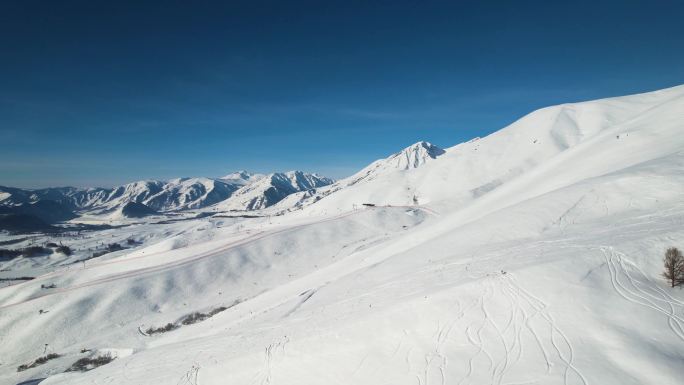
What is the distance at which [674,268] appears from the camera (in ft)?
41.9

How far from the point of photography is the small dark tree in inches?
497

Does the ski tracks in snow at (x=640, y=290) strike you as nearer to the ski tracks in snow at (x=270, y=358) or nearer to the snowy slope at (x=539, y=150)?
the ski tracks in snow at (x=270, y=358)

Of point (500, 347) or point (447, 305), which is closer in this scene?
point (500, 347)

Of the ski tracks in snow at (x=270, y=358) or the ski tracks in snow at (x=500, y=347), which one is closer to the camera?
the ski tracks in snow at (x=500, y=347)

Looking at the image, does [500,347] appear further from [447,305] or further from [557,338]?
[447,305]

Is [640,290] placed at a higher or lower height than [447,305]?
higher

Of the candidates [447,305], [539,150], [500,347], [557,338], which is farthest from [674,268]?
[539,150]

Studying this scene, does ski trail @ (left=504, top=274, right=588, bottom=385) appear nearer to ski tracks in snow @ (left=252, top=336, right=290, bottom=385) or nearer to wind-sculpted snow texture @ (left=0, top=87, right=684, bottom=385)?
wind-sculpted snow texture @ (left=0, top=87, right=684, bottom=385)

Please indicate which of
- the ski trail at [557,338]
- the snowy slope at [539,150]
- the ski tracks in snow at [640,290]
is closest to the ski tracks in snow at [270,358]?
the ski trail at [557,338]

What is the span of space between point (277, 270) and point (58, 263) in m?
129

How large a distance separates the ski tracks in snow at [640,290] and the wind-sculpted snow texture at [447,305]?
7cm

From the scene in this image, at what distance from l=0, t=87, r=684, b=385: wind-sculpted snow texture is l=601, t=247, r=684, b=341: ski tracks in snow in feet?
0.22

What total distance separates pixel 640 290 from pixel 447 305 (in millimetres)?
7423

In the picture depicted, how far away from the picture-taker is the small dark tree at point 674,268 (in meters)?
12.6
